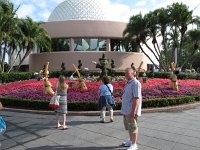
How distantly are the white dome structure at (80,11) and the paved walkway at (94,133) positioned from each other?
97.8ft

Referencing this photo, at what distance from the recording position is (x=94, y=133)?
29.4 ft

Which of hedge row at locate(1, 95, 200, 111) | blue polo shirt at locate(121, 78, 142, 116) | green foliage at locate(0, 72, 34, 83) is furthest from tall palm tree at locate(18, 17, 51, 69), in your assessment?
blue polo shirt at locate(121, 78, 142, 116)

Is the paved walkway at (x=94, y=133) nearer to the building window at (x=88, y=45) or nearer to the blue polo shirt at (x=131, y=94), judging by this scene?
the blue polo shirt at (x=131, y=94)

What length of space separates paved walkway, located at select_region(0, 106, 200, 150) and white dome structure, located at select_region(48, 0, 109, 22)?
29.8 meters

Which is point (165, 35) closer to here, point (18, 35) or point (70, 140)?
point (18, 35)

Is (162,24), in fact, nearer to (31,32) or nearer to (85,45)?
(85,45)

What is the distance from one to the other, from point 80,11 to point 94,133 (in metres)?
33.3

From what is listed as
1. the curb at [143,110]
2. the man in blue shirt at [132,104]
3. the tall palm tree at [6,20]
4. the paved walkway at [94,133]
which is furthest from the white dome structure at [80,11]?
the man in blue shirt at [132,104]

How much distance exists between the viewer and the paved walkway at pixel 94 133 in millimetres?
7730

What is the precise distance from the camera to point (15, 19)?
103ft

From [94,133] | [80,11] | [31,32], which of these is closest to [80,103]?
[94,133]

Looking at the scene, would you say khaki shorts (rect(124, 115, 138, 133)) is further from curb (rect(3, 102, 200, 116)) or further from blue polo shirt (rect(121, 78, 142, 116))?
curb (rect(3, 102, 200, 116))

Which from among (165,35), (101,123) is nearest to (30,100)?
(101,123)

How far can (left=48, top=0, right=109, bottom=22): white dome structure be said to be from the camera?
4072 cm
